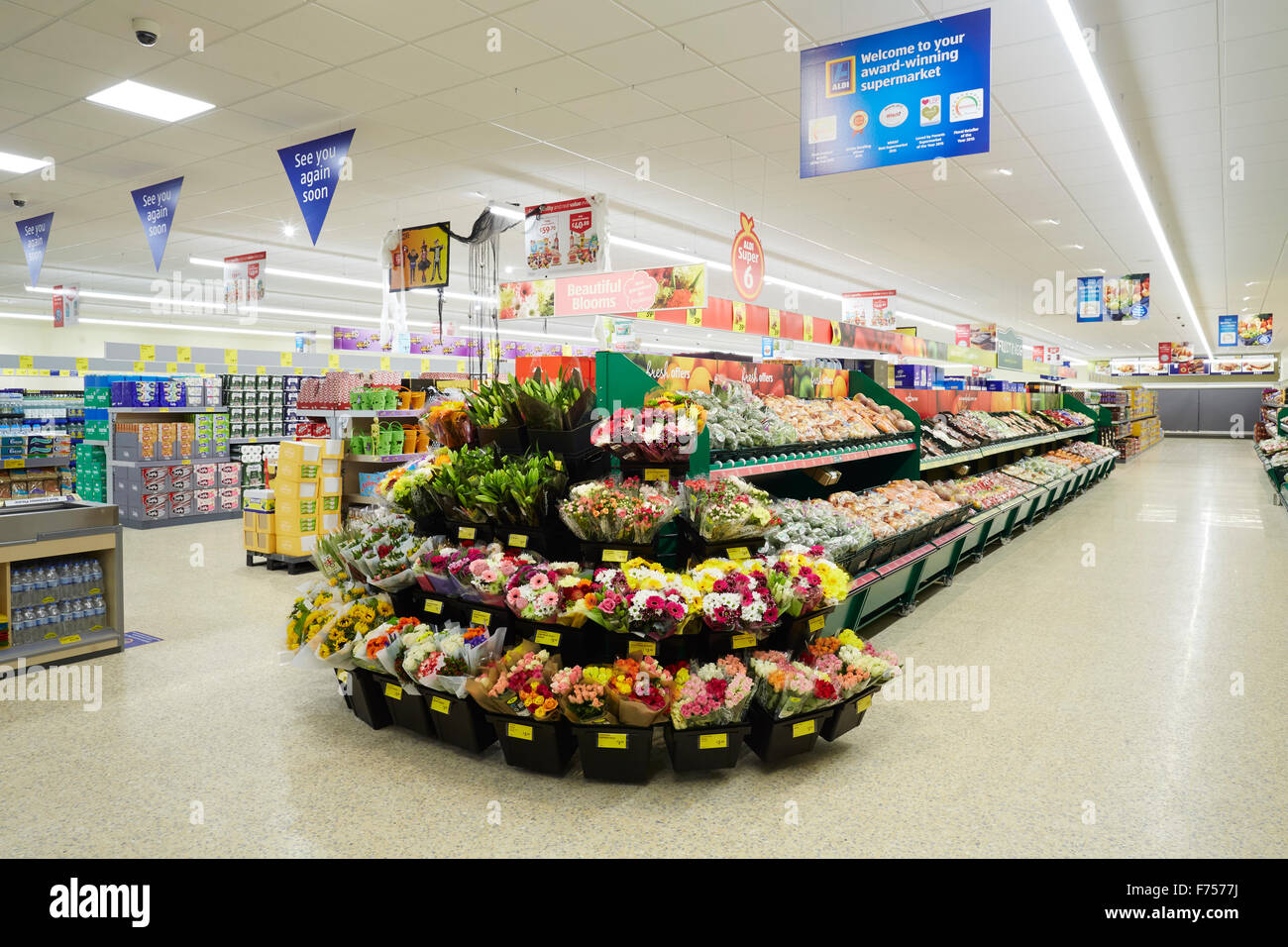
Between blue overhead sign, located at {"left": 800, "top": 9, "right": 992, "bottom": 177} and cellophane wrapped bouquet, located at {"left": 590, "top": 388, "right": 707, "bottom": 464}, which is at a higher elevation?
blue overhead sign, located at {"left": 800, "top": 9, "right": 992, "bottom": 177}

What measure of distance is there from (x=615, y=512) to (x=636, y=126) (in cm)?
495

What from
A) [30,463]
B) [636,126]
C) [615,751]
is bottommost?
[615,751]

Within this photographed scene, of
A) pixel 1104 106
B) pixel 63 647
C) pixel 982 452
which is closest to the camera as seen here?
pixel 63 647

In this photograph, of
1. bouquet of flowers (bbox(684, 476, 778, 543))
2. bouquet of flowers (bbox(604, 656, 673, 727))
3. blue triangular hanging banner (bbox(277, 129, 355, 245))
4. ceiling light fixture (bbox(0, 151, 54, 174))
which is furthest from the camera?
ceiling light fixture (bbox(0, 151, 54, 174))

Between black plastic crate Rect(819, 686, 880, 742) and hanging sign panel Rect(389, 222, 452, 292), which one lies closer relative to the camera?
black plastic crate Rect(819, 686, 880, 742)

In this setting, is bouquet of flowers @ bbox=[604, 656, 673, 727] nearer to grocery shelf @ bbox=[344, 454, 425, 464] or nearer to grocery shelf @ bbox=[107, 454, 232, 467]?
grocery shelf @ bbox=[344, 454, 425, 464]

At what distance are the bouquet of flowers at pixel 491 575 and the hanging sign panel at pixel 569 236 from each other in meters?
5.48

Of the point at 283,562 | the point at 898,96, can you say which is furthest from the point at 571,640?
the point at 283,562

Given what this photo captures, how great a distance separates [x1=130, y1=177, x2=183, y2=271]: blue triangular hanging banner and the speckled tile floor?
4827 mm

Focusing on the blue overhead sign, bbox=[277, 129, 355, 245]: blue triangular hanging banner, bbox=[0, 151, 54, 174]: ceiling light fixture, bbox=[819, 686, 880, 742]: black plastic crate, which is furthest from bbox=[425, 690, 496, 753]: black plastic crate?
bbox=[0, 151, 54, 174]: ceiling light fixture

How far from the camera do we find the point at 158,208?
8.36m

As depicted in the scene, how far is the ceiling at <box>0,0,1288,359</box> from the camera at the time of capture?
5.11 meters

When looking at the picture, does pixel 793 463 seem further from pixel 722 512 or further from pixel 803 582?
pixel 803 582

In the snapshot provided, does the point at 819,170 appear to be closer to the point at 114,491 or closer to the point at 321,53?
the point at 321,53
